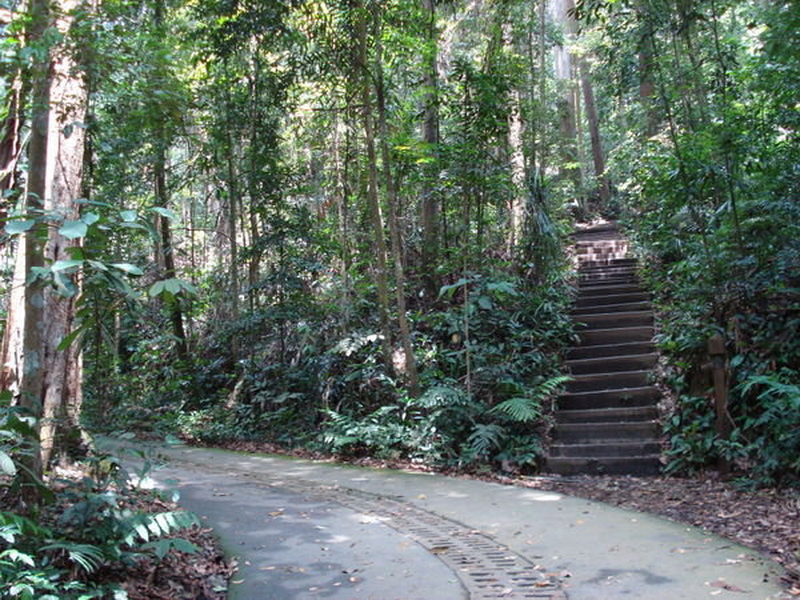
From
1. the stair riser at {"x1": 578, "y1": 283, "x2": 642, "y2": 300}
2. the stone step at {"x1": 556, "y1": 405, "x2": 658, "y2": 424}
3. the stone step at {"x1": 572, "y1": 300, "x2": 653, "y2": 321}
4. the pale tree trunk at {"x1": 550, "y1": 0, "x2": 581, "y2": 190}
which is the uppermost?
the pale tree trunk at {"x1": 550, "y1": 0, "x2": 581, "y2": 190}

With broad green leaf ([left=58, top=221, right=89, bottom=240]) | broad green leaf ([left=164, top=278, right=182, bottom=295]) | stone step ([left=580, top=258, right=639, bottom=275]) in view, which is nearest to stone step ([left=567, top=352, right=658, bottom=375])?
stone step ([left=580, top=258, right=639, bottom=275])

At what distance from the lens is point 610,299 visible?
11.7 metres

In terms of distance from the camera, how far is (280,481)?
7840 mm

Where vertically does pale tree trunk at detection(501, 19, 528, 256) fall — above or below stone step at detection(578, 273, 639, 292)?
above

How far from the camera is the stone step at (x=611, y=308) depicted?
11.0m

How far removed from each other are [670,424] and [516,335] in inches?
113

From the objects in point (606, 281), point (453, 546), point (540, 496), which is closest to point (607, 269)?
point (606, 281)

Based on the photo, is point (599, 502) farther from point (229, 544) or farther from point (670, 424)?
point (229, 544)

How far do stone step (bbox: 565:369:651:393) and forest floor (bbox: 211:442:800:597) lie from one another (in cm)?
191

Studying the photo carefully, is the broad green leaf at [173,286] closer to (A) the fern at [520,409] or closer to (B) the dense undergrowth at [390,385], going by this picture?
(B) the dense undergrowth at [390,385]

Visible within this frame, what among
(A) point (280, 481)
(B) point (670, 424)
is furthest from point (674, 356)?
(A) point (280, 481)

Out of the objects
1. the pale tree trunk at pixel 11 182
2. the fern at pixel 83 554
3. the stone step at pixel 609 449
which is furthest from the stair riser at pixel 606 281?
the fern at pixel 83 554

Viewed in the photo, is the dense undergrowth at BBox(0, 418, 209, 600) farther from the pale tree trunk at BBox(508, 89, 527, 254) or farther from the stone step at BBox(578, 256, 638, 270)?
the stone step at BBox(578, 256, 638, 270)

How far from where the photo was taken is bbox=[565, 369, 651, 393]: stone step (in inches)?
359
